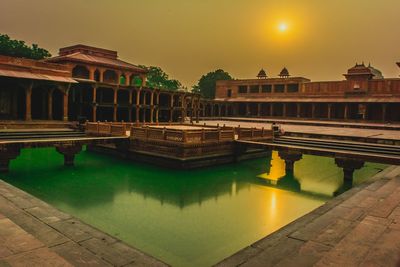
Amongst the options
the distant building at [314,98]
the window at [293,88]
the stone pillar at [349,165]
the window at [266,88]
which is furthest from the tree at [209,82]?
the stone pillar at [349,165]

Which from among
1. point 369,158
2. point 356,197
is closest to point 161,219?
point 356,197

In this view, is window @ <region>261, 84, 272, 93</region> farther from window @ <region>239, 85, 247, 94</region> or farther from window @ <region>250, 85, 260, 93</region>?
window @ <region>239, 85, 247, 94</region>

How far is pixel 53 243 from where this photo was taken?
5.41 m

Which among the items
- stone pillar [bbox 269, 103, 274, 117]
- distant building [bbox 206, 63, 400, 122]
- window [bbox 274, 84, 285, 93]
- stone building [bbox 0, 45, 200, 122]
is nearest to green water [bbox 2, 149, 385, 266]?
stone building [bbox 0, 45, 200, 122]

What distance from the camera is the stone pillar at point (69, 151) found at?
57.6 feet

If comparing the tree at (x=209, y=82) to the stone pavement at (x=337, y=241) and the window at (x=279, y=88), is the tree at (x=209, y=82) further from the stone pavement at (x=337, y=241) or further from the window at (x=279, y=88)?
the stone pavement at (x=337, y=241)

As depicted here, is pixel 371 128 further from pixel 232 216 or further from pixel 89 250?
pixel 89 250

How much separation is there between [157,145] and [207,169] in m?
3.24

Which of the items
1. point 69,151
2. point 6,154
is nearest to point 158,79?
point 69,151

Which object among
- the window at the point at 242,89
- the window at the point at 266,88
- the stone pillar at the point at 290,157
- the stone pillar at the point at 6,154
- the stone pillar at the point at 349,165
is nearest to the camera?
the stone pillar at the point at 6,154

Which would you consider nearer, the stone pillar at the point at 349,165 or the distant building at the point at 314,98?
the stone pillar at the point at 349,165

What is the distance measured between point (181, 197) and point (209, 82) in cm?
6923

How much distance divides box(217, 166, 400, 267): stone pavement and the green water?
81.8 inches

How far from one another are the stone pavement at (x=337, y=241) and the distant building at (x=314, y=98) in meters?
33.7
